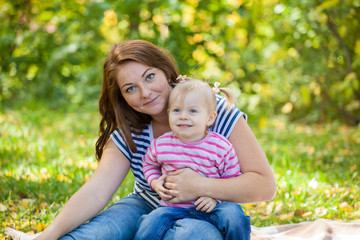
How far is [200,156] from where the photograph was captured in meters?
1.98

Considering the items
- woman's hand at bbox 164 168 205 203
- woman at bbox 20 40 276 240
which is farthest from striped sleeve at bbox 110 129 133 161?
woman's hand at bbox 164 168 205 203

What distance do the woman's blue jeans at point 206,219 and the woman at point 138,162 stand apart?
0.12 feet

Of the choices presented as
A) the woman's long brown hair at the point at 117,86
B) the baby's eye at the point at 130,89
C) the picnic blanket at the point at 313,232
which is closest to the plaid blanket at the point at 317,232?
the picnic blanket at the point at 313,232

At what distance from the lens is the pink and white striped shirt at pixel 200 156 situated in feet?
6.49

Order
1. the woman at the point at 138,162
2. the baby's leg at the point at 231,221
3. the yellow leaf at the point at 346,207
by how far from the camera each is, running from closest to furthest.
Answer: the baby's leg at the point at 231,221 < the woman at the point at 138,162 < the yellow leaf at the point at 346,207

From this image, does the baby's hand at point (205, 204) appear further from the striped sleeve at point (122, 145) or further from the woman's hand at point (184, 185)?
the striped sleeve at point (122, 145)

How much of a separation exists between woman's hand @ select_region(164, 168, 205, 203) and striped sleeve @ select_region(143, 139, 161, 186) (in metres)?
0.13

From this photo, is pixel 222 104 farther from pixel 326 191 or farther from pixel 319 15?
pixel 319 15

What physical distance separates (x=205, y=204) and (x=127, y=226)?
1.49 feet

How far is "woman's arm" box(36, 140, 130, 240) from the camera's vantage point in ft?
6.50

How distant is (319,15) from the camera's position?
517cm

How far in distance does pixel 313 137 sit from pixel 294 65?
96 centimetres

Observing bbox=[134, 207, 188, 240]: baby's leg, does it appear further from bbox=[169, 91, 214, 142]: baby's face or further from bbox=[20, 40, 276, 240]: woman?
bbox=[169, 91, 214, 142]: baby's face

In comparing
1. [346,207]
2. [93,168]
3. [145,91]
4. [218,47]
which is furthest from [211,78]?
[145,91]
